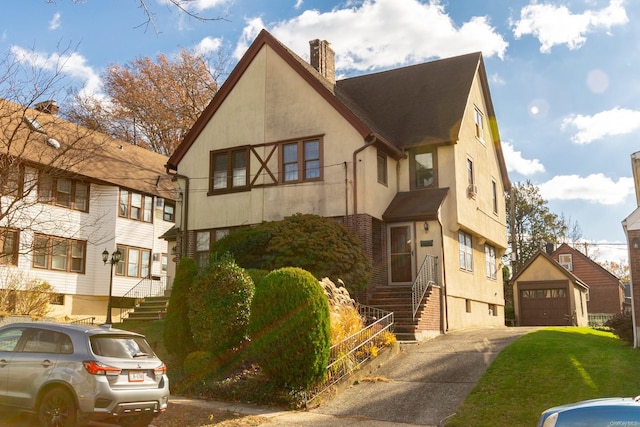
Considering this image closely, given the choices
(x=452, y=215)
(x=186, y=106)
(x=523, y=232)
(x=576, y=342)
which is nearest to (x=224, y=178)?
(x=452, y=215)

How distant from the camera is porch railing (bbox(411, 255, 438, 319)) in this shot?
18062mm

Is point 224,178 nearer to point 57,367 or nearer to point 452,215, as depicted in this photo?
point 452,215

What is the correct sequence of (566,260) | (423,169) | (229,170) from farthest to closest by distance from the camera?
(566,260), (229,170), (423,169)

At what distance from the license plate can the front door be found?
1292cm

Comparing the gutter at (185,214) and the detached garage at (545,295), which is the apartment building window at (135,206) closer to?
the gutter at (185,214)

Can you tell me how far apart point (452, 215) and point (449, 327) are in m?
3.90

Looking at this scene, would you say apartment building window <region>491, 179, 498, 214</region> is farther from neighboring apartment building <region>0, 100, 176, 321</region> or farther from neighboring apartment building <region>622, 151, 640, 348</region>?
neighboring apartment building <region>0, 100, 176, 321</region>

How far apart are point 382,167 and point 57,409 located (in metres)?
14.9

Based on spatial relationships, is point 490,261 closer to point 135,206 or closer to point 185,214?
point 185,214

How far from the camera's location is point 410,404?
11.5 meters

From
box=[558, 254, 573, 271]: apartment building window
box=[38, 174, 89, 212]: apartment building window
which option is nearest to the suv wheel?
box=[38, 174, 89, 212]: apartment building window

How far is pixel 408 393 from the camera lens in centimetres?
1219

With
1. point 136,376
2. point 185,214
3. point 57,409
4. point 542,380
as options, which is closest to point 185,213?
point 185,214

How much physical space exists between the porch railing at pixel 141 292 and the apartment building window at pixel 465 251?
52.8ft
